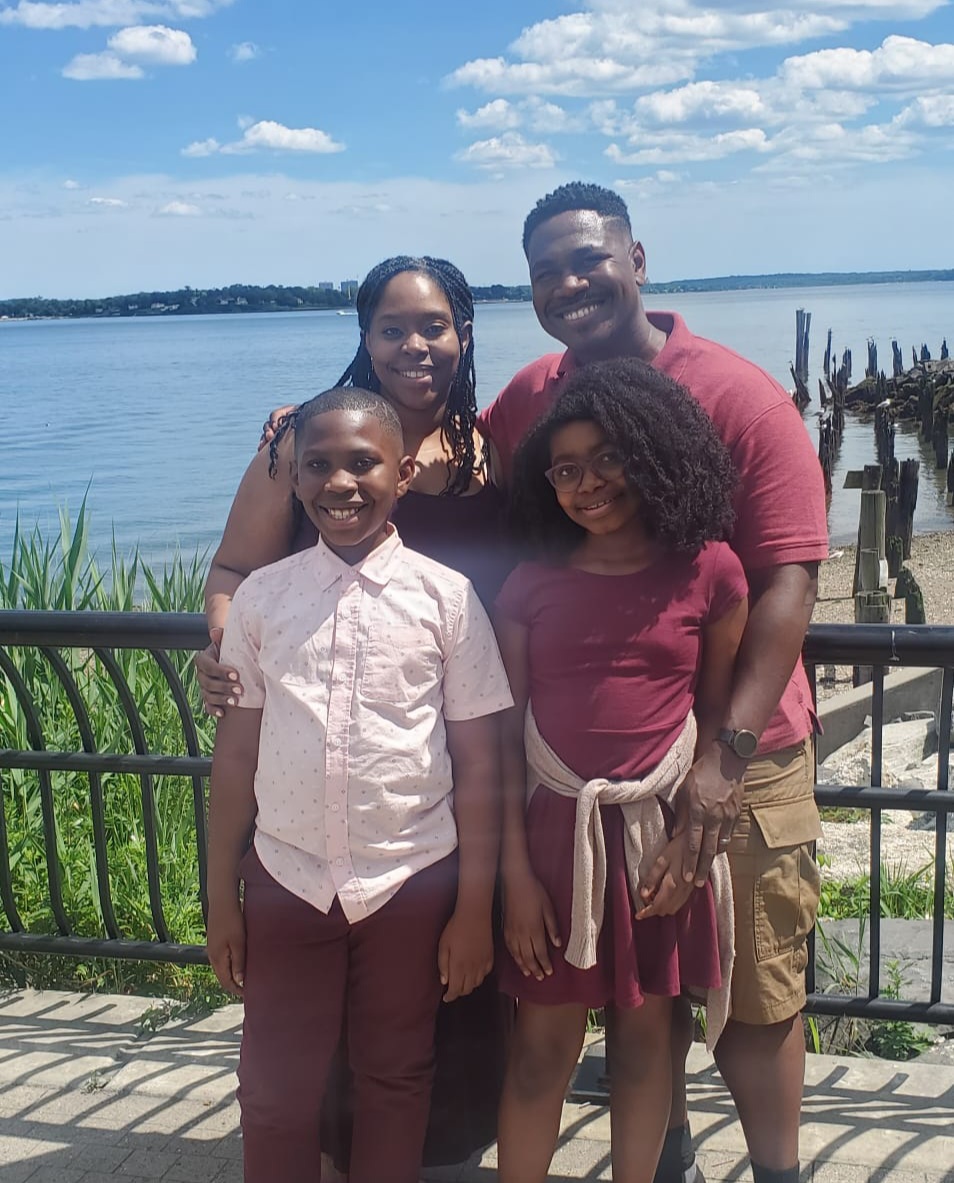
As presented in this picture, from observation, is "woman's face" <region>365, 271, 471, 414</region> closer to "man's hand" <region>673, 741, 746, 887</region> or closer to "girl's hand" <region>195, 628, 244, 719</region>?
"girl's hand" <region>195, 628, 244, 719</region>

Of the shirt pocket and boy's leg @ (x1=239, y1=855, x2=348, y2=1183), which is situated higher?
the shirt pocket

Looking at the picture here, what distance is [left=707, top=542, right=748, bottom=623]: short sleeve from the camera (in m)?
2.24

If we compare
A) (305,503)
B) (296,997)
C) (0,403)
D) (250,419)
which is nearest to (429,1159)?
(296,997)

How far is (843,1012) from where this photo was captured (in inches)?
113

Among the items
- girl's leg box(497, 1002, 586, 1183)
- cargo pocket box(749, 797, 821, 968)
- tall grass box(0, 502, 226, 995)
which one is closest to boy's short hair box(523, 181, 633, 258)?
cargo pocket box(749, 797, 821, 968)

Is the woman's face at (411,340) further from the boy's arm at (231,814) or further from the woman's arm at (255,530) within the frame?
the boy's arm at (231,814)

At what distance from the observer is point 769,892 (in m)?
2.31

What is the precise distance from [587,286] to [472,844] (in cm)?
119

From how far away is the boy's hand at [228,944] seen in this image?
234 centimetres

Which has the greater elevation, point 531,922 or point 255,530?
point 255,530

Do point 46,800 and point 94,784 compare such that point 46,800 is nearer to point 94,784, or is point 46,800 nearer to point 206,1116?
point 94,784

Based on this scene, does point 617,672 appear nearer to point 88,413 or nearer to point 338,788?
point 338,788

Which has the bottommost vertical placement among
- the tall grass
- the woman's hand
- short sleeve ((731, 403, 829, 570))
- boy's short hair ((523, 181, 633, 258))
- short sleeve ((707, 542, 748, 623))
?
the tall grass

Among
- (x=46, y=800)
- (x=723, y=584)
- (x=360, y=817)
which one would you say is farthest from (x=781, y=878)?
(x=46, y=800)
